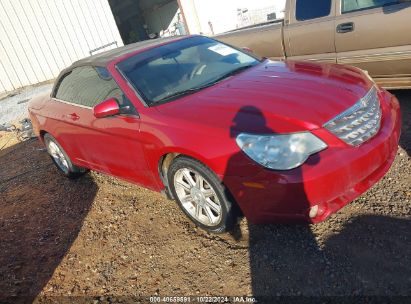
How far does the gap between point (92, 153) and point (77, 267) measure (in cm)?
131

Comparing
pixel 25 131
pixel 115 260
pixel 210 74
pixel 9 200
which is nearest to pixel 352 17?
pixel 210 74

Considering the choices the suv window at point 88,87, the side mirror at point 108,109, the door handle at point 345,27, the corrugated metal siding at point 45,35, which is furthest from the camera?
the corrugated metal siding at point 45,35

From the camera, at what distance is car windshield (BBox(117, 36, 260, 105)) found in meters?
3.51

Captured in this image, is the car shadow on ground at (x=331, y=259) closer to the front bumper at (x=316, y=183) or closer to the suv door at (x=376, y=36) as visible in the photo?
the front bumper at (x=316, y=183)

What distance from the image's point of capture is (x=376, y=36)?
462 cm

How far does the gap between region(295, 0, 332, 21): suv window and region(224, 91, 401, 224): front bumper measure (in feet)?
8.98

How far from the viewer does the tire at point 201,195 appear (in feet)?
9.66

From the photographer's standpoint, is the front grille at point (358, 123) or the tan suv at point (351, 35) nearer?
the front grille at point (358, 123)

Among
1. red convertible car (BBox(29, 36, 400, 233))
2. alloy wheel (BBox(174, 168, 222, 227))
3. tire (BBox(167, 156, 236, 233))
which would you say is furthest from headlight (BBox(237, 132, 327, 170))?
alloy wheel (BBox(174, 168, 222, 227))

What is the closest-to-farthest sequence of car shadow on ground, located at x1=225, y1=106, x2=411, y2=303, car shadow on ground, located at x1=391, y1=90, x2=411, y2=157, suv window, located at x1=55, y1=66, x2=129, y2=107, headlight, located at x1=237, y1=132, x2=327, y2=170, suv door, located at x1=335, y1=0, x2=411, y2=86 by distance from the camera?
1. car shadow on ground, located at x1=225, y1=106, x2=411, y2=303
2. headlight, located at x1=237, y1=132, x2=327, y2=170
3. suv window, located at x1=55, y1=66, x2=129, y2=107
4. car shadow on ground, located at x1=391, y1=90, x2=411, y2=157
5. suv door, located at x1=335, y1=0, x2=411, y2=86

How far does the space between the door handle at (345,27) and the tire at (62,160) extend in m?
3.85

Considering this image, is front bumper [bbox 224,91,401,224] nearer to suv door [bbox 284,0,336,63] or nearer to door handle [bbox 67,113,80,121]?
door handle [bbox 67,113,80,121]

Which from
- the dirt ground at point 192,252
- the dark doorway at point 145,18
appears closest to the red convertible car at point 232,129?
the dirt ground at point 192,252

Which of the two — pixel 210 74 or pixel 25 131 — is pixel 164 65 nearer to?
pixel 210 74
